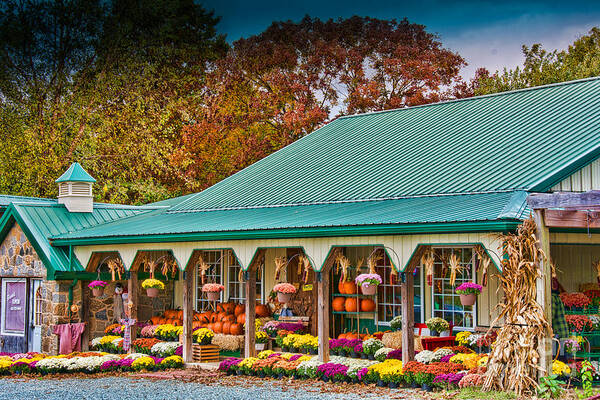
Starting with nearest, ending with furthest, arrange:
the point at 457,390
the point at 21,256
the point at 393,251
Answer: the point at 457,390, the point at 393,251, the point at 21,256

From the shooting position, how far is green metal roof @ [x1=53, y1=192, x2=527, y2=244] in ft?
40.9

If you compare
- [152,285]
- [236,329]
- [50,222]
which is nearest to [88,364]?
[152,285]

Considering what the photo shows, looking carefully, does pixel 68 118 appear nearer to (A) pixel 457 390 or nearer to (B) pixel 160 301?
(B) pixel 160 301

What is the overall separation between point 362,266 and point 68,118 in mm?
19695

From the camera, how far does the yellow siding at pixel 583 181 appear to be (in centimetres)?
1373

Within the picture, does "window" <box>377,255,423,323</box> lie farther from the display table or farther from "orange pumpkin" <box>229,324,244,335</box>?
"orange pumpkin" <box>229,324,244,335</box>

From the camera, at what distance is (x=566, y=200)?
11.0 metres

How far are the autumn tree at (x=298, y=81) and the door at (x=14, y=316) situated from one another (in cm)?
1349

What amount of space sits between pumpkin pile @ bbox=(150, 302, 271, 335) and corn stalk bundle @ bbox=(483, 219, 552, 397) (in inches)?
323

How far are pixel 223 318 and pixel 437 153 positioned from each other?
20.2 feet

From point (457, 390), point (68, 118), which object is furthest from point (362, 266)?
point (68, 118)

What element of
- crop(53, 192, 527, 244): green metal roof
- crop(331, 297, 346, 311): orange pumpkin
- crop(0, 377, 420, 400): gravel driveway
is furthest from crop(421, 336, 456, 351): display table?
crop(331, 297, 346, 311): orange pumpkin

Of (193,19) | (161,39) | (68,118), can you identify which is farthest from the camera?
(193,19)

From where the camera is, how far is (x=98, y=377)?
15719mm
